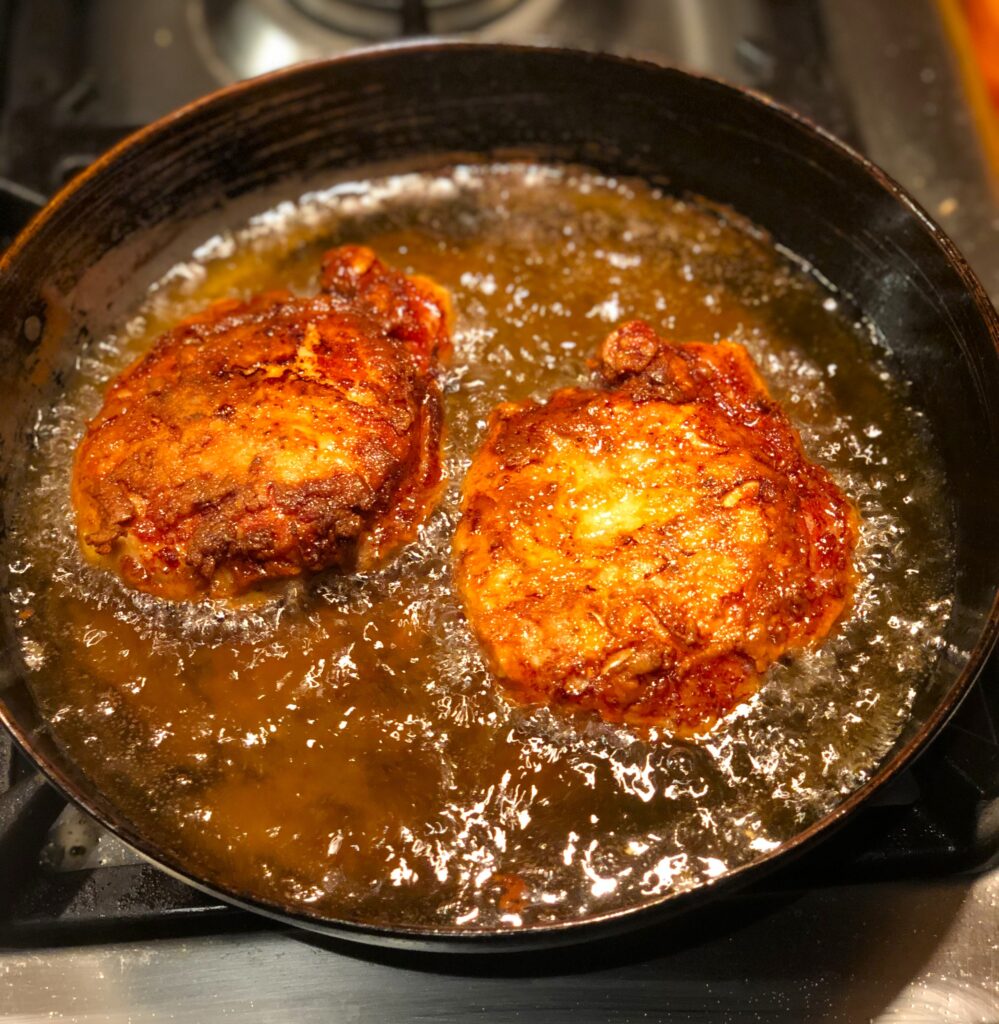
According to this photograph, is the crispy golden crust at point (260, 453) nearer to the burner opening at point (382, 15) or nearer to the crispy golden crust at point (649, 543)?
the crispy golden crust at point (649, 543)

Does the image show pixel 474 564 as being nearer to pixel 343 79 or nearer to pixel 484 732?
pixel 484 732

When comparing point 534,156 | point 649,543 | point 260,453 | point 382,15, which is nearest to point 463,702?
point 649,543

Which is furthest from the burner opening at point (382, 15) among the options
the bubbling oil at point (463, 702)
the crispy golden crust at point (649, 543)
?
the crispy golden crust at point (649, 543)

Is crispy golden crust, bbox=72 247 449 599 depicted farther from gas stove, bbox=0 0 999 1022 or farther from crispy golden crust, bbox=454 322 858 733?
gas stove, bbox=0 0 999 1022

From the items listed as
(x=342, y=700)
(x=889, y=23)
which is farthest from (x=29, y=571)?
(x=889, y=23)

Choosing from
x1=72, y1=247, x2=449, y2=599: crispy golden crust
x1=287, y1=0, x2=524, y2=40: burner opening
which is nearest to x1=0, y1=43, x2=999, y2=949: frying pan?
x1=72, y1=247, x2=449, y2=599: crispy golden crust
